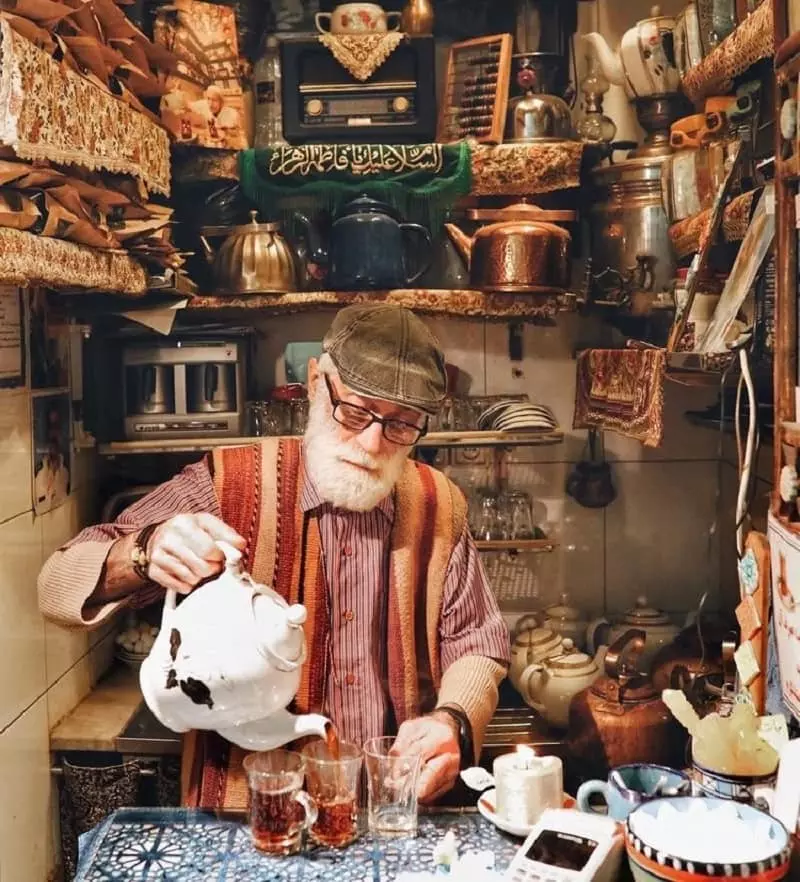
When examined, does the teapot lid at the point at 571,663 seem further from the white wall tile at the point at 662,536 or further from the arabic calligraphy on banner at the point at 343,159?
the arabic calligraphy on banner at the point at 343,159

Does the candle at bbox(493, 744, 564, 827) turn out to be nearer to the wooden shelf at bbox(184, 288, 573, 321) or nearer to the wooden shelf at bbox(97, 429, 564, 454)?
the wooden shelf at bbox(97, 429, 564, 454)

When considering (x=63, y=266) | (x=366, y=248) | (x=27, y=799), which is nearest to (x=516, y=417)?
(x=366, y=248)

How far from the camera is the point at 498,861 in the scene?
1.11m

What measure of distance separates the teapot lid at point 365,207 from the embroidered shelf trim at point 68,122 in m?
0.30

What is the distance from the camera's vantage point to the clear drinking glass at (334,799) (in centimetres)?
115

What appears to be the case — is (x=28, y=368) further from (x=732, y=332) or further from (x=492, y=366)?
(x=732, y=332)

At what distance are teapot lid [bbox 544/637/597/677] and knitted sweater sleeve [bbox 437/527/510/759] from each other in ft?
0.77

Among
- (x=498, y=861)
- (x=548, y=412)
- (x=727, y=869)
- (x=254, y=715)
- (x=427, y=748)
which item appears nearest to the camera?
(x=727, y=869)

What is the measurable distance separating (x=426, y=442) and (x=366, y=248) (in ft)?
1.12

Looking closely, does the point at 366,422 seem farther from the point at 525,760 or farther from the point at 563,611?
the point at 563,611

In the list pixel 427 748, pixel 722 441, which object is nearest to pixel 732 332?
pixel 722 441

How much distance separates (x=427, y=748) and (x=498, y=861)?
0.28 meters

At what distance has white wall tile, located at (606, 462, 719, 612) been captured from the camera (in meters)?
1.76

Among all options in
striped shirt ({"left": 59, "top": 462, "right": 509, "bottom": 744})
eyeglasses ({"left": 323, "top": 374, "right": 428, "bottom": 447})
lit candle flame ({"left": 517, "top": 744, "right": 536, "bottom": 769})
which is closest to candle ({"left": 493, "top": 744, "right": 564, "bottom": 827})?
lit candle flame ({"left": 517, "top": 744, "right": 536, "bottom": 769})
